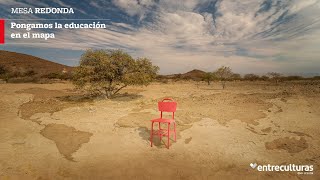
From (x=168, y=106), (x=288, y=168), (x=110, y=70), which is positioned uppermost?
(x=110, y=70)

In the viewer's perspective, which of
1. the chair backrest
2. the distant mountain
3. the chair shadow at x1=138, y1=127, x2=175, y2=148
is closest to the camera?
the chair backrest

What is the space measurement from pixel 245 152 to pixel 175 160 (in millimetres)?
2314

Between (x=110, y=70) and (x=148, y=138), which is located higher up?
(x=110, y=70)

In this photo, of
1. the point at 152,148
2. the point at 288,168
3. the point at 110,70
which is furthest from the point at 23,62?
the point at 288,168

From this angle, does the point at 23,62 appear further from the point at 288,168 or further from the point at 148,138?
the point at 288,168

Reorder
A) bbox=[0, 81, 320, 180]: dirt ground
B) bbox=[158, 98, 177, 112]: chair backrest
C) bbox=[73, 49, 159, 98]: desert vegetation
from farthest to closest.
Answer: bbox=[73, 49, 159, 98]: desert vegetation < bbox=[158, 98, 177, 112]: chair backrest < bbox=[0, 81, 320, 180]: dirt ground

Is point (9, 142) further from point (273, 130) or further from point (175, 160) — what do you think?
point (273, 130)

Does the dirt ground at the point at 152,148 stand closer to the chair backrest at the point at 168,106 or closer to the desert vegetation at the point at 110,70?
the chair backrest at the point at 168,106

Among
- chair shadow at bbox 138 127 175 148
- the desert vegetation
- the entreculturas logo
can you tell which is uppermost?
the desert vegetation

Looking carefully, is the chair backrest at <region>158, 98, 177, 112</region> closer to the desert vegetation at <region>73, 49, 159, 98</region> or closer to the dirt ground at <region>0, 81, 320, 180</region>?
the dirt ground at <region>0, 81, 320, 180</region>

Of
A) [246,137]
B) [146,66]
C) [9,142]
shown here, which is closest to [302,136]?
[246,137]

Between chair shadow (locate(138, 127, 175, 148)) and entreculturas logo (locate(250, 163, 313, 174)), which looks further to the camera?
chair shadow (locate(138, 127, 175, 148))

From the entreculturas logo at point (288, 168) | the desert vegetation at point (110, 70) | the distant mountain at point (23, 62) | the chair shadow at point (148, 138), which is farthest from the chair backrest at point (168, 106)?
the distant mountain at point (23, 62)

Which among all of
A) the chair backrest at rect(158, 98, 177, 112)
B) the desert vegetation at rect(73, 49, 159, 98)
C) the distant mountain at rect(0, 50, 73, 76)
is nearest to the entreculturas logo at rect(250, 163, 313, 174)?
the chair backrest at rect(158, 98, 177, 112)
